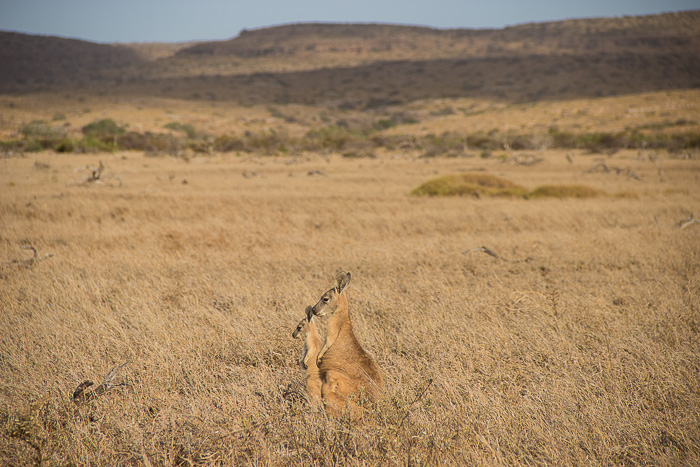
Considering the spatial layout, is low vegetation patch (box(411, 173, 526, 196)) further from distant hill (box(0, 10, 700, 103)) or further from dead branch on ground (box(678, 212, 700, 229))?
distant hill (box(0, 10, 700, 103))

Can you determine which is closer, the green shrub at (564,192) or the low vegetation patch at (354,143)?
the green shrub at (564,192)

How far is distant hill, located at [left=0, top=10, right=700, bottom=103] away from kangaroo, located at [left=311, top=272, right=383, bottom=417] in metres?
70.1

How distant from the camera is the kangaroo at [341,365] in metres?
2.60

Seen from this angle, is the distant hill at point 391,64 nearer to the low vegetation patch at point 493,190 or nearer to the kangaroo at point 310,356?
the low vegetation patch at point 493,190

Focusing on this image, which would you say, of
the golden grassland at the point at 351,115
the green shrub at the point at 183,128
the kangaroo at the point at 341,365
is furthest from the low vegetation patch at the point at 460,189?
Answer: the green shrub at the point at 183,128

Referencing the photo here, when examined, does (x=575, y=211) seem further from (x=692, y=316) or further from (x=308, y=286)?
(x=308, y=286)

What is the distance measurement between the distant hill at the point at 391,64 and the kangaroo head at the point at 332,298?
7018 centimetres

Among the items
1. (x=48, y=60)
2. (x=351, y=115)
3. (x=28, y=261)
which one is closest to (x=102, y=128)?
(x=351, y=115)

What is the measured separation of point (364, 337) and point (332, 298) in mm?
1602

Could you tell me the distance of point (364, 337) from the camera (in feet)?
13.6

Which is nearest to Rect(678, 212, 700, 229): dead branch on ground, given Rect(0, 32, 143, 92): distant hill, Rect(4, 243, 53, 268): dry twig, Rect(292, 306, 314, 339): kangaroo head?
Rect(292, 306, 314, 339): kangaroo head

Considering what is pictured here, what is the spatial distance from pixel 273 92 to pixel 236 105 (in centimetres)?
1426

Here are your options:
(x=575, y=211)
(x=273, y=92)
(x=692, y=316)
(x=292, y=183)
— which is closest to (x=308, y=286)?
(x=692, y=316)

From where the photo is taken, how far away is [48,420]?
2832mm
